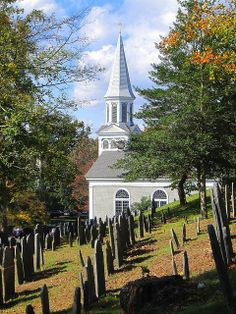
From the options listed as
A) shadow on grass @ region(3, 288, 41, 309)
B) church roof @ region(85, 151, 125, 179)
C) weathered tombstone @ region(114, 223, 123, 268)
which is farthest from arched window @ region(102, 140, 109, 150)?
shadow on grass @ region(3, 288, 41, 309)

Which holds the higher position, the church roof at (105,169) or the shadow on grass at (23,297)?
the church roof at (105,169)

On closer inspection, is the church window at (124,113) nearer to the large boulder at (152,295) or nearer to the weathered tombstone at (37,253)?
the weathered tombstone at (37,253)

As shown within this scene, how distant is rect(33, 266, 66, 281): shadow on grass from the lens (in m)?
15.2

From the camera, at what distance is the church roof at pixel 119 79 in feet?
260

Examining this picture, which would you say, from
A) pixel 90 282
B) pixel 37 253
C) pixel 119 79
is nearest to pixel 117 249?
pixel 37 253

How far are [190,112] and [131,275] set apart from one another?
1203 cm

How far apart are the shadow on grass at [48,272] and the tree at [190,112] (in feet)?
30.9

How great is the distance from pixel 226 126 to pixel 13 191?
11629 mm

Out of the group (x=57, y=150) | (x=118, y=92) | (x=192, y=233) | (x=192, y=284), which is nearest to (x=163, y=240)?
(x=192, y=233)

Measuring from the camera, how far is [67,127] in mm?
16688

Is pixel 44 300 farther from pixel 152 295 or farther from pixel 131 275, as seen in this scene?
pixel 131 275

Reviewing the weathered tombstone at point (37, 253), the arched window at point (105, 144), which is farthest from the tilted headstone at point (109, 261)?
the arched window at point (105, 144)

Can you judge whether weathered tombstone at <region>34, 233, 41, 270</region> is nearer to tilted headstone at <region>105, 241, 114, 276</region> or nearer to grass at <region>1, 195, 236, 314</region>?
grass at <region>1, 195, 236, 314</region>

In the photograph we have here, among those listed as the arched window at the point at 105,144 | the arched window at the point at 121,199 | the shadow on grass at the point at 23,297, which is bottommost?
the shadow on grass at the point at 23,297
